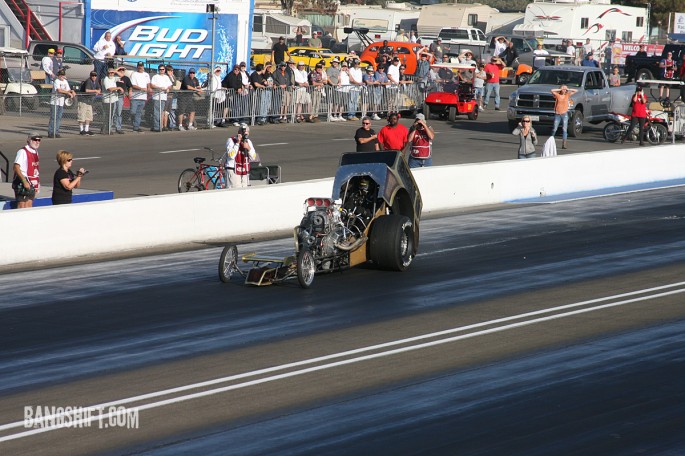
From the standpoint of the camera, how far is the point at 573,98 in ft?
111

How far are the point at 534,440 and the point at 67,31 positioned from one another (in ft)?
105

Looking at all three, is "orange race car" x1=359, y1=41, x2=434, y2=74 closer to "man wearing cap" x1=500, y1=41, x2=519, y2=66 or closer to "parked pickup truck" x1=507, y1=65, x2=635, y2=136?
"man wearing cap" x1=500, y1=41, x2=519, y2=66

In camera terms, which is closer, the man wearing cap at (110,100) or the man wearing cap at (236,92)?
the man wearing cap at (110,100)

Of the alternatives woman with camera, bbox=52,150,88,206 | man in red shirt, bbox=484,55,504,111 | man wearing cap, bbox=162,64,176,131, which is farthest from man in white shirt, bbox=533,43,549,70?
woman with camera, bbox=52,150,88,206

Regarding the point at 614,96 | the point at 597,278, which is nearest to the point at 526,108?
the point at 614,96

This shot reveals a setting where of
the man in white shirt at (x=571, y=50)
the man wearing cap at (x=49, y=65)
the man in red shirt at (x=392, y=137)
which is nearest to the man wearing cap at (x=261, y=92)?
the man wearing cap at (x=49, y=65)

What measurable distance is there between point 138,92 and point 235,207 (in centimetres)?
1215

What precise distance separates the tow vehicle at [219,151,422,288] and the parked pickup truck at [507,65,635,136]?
18.5 m

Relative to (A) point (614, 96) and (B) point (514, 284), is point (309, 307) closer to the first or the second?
(B) point (514, 284)

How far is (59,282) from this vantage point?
1434 cm

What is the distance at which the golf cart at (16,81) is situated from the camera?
3069cm

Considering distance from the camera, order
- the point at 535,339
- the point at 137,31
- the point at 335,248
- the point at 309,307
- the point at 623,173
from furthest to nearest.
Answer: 1. the point at 137,31
2. the point at 623,173
3. the point at 335,248
4. the point at 309,307
5. the point at 535,339

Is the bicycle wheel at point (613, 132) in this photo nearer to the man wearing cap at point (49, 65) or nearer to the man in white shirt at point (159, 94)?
the man in white shirt at point (159, 94)

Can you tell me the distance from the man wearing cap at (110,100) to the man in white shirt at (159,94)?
0.97 meters
